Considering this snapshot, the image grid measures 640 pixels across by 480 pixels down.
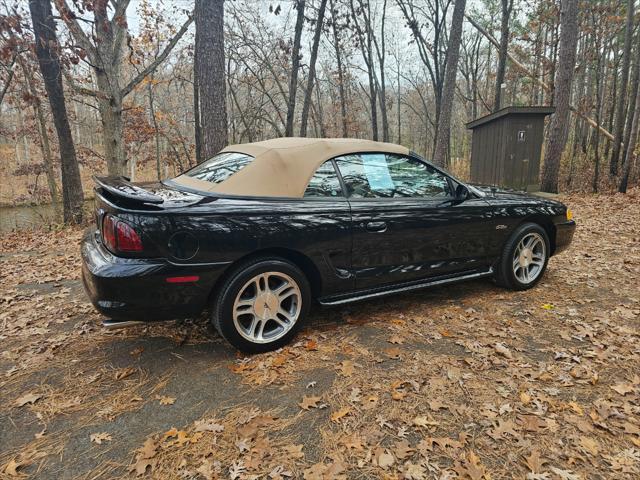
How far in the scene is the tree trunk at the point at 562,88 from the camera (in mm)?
9859

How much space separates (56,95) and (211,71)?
5540 millimetres

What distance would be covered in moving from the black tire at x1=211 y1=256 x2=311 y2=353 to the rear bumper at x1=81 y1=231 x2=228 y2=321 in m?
0.11

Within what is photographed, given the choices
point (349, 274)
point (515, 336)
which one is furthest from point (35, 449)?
point (515, 336)

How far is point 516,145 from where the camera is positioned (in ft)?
35.6

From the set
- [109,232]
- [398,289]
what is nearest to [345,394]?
[398,289]

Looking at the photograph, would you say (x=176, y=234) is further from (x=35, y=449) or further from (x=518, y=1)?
(x=518, y=1)

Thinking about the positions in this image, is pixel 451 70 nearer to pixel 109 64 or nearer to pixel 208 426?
pixel 109 64

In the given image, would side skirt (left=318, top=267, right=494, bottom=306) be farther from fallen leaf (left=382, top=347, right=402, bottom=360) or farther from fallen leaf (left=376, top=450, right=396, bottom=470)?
fallen leaf (left=376, top=450, right=396, bottom=470)

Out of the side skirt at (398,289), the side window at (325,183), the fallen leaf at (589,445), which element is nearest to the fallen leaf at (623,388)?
the fallen leaf at (589,445)

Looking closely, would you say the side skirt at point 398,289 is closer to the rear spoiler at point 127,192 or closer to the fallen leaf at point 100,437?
the rear spoiler at point 127,192

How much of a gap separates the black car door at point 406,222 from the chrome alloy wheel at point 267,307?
24.4 inches

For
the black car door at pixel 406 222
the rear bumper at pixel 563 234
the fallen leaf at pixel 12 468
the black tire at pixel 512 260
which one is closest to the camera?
the fallen leaf at pixel 12 468

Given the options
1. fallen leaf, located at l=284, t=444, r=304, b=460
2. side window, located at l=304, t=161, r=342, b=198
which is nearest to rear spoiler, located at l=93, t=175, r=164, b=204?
side window, located at l=304, t=161, r=342, b=198

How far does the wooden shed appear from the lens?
421 inches
